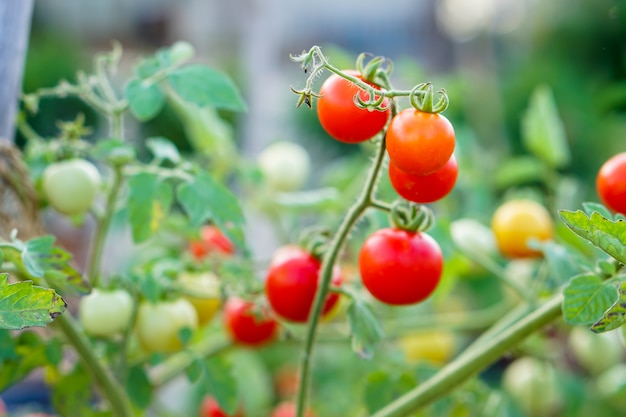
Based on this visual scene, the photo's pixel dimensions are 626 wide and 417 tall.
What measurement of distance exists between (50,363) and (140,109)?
219 millimetres

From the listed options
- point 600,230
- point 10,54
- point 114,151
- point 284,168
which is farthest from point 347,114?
point 284,168

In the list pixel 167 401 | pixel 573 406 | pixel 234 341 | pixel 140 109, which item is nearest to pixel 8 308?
pixel 140 109

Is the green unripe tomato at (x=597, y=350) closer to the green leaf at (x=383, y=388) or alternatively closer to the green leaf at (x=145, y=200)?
the green leaf at (x=383, y=388)

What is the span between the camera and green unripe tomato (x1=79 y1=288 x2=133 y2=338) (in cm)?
68

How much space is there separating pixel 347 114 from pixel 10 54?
43 centimetres

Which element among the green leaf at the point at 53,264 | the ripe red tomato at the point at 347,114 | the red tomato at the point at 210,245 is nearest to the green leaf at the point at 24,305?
the green leaf at the point at 53,264

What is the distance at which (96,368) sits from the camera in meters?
0.62

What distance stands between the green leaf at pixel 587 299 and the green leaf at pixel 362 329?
13 cm

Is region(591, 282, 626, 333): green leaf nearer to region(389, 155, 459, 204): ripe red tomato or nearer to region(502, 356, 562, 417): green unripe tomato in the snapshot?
region(389, 155, 459, 204): ripe red tomato

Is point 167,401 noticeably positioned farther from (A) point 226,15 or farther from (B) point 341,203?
(A) point 226,15

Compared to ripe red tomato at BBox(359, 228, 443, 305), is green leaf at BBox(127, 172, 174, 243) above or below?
below

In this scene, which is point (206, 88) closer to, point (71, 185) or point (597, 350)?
point (71, 185)

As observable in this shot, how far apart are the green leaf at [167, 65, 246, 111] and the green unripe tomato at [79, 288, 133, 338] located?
0.62 ft

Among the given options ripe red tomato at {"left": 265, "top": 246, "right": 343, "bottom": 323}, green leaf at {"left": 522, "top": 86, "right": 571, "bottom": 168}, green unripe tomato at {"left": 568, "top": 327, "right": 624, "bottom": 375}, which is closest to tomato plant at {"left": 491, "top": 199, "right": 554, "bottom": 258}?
green leaf at {"left": 522, "top": 86, "right": 571, "bottom": 168}
